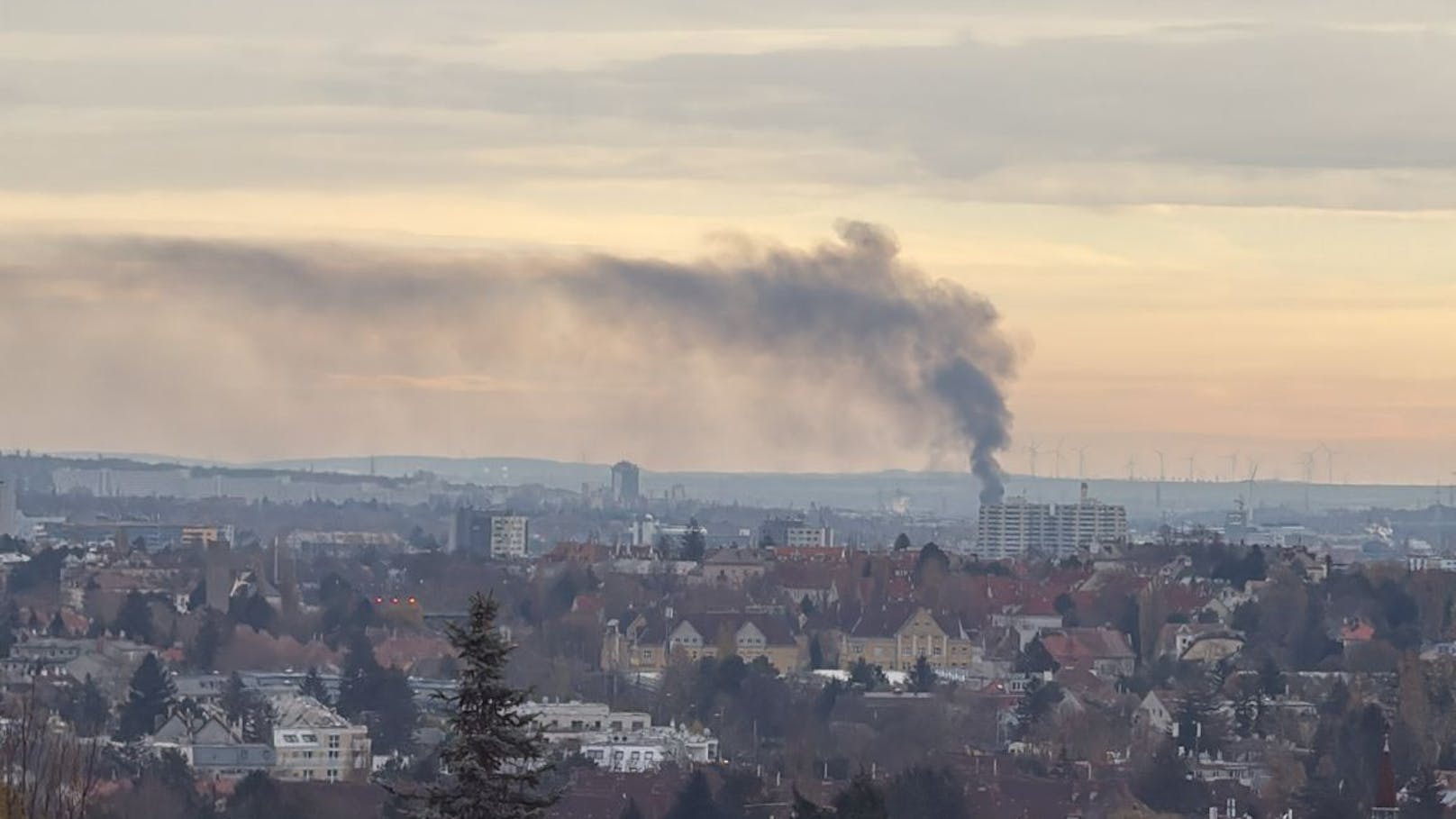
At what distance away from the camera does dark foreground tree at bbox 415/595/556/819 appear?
65.1 feet

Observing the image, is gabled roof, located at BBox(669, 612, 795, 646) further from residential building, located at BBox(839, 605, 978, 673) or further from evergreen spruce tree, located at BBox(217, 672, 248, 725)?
evergreen spruce tree, located at BBox(217, 672, 248, 725)

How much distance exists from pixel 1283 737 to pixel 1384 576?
36.6 meters

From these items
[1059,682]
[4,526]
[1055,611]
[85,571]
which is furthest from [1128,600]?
[4,526]

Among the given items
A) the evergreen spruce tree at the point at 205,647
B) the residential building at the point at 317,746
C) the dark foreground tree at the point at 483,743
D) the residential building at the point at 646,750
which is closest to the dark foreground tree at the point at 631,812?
the residential building at the point at 646,750

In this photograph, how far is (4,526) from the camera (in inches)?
7697

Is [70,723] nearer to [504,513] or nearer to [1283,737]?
[1283,737]

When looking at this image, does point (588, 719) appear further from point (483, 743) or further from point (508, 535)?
point (508, 535)

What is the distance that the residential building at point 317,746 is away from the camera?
73.1 m

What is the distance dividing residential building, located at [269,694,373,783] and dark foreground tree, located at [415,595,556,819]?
1986 inches

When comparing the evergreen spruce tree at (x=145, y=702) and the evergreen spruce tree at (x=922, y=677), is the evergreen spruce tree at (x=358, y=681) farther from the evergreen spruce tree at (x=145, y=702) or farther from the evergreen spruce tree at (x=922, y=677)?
the evergreen spruce tree at (x=922, y=677)

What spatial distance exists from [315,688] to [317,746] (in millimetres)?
15506

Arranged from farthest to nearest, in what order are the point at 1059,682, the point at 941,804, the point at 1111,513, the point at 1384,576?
the point at 1111,513, the point at 1384,576, the point at 1059,682, the point at 941,804

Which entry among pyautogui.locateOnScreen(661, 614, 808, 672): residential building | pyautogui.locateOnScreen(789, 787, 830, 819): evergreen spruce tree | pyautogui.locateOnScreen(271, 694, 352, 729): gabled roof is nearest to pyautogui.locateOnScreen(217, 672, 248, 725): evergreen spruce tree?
pyautogui.locateOnScreen(271, 694, 352, 729): gabled roof

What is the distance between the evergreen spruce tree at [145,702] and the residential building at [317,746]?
250 cm
